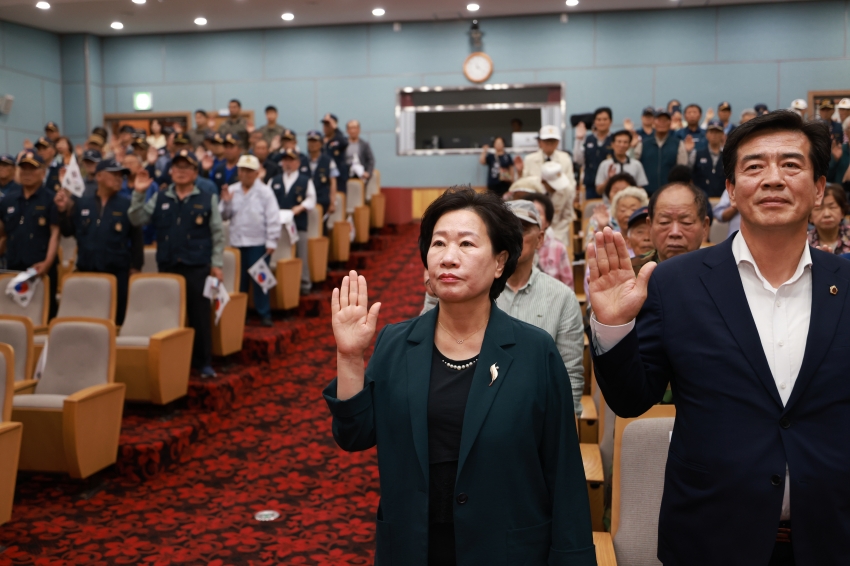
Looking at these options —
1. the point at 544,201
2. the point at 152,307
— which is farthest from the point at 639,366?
the point at 152,307

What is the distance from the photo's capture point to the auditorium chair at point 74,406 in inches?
144

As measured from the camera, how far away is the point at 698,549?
1.36 m

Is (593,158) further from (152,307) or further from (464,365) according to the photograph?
(464,365)

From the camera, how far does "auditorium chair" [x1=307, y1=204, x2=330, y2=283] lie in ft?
22.6

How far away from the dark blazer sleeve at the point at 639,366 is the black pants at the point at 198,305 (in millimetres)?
3867

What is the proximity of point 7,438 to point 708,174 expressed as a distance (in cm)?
608

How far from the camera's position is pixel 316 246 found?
6934 mm

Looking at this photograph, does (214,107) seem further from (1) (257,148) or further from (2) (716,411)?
(2) (716,411)

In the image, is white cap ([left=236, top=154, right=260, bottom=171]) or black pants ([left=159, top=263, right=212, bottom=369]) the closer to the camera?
black pants ([left=159, top=263, right=212, bottom=369])

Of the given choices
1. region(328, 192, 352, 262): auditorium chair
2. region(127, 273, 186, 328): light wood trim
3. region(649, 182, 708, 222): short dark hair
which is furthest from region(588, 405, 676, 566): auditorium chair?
region(328, 192, 352, 262): auditorium chair

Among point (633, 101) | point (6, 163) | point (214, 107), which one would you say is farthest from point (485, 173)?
point (6, 163)

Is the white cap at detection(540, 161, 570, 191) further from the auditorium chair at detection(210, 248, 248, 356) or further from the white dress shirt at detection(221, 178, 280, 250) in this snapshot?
the auditorium chair at detection(210, 248, 248, 356)

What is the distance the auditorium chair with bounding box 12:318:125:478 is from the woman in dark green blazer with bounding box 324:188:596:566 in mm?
2585

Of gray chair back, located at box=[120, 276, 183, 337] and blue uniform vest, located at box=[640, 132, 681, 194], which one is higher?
blue uniform vest, located at box=[640, 132, 681, 194]
